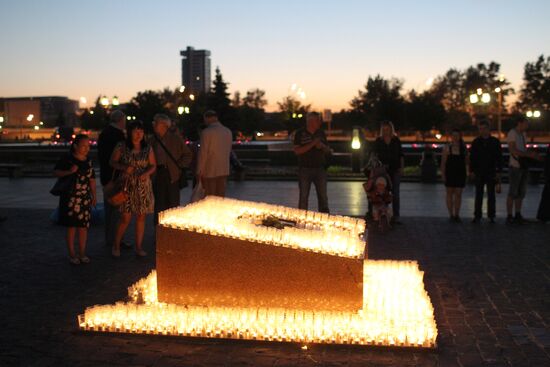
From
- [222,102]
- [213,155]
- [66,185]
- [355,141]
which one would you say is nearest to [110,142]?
[66,185]

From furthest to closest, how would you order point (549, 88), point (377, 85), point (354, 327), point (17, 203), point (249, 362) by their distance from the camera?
point (549, 88)
point (377, 85)
point (17, 203)
point (354, 327)
point (249, 362)

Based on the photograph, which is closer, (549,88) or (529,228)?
(529,228)

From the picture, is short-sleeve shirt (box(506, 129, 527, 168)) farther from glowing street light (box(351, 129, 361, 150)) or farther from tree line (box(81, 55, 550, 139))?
tree line (box(81, 55, 550, 139))

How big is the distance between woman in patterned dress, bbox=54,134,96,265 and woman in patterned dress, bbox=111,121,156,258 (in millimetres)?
382

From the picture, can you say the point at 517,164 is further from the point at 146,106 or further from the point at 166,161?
the point at 146,106

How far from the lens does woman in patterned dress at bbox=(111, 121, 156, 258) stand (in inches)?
325

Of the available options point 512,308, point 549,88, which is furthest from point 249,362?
point 549,88

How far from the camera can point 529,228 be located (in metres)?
11.1

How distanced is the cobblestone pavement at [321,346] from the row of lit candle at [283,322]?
0.29 feet

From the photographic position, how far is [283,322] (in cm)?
524

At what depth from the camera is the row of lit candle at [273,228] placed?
5641 mm

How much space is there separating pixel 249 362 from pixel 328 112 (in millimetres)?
33500

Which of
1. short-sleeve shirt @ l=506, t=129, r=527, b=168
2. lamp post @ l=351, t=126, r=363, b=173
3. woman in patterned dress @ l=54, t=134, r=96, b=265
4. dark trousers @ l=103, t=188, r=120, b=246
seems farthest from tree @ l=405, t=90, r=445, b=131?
woman in patterned dress @ l=54, t=134, r=96, b=265

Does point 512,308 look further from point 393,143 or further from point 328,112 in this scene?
point 328,112
